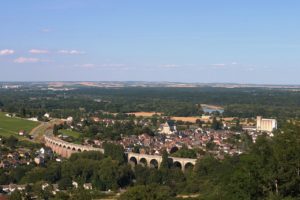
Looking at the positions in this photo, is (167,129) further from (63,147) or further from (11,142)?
(11,142)

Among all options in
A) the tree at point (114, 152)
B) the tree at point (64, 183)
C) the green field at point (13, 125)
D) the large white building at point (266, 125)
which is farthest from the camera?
the large white building at point (266, 125)

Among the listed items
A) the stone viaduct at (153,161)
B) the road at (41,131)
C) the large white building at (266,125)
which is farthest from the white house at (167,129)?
the stone viaduct at (153,161)

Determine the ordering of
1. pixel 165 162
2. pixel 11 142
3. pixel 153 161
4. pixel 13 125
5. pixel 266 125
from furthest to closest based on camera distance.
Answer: pixel 266 125
pixel 13 125
pixel 11 142
pixel 153 161
pixel 165 162

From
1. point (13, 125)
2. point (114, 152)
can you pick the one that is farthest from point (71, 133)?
point (114, 152)

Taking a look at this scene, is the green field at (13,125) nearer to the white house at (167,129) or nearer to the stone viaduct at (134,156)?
the stone viaduct at (134,156)

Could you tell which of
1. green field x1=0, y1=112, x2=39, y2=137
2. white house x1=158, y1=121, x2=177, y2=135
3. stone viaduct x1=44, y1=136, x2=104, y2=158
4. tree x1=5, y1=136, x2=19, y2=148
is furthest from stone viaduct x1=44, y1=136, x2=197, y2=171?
white house x1=158, y1=121, x2=177, y2=135

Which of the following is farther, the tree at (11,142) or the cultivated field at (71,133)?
the cultivated field at (71,133)

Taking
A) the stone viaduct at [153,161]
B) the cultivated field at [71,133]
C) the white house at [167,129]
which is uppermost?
the white house at [167,129]

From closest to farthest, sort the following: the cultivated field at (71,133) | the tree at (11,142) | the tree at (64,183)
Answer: the tree at (64,183), the tree at (11,142), the cultivated field at (71,133)
